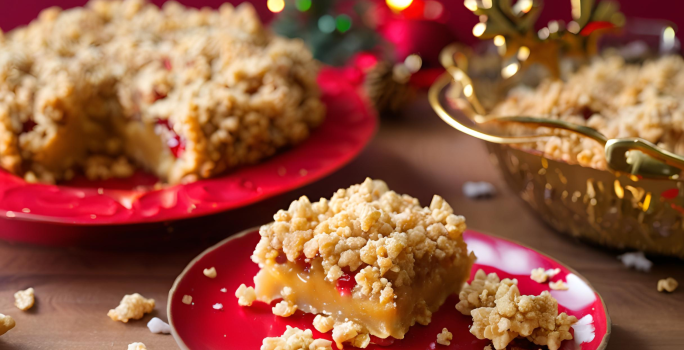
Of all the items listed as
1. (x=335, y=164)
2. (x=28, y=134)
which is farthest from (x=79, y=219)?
(x=335, y=164)

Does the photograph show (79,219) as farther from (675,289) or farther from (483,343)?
(675,289)

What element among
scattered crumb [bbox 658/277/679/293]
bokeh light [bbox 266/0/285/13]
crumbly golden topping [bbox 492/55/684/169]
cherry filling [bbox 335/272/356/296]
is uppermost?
bokeh light [bbox 266/0/285/13]

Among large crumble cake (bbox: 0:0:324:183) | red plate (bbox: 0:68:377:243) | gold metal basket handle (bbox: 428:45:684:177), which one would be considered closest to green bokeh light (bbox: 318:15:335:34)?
large crumble cake (bbox: 0:0:324:183)

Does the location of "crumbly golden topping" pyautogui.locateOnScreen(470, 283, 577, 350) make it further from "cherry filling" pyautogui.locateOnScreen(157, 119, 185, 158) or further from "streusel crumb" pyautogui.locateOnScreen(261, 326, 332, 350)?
"cherry filling" pyautogui.locateOnScreen(157, 119, 185, 158)

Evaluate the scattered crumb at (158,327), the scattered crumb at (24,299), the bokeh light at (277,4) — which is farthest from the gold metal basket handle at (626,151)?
the bokeh light at (277,4)

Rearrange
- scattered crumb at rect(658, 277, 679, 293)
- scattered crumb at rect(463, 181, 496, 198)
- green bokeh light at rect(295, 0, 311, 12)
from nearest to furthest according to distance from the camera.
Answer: scattered crumb at rect(658, 277, 679, 293) < scattered crumb at rect(463, 181, 496, 198) < green bokeh light at rect(295, 0, 311, 12)
